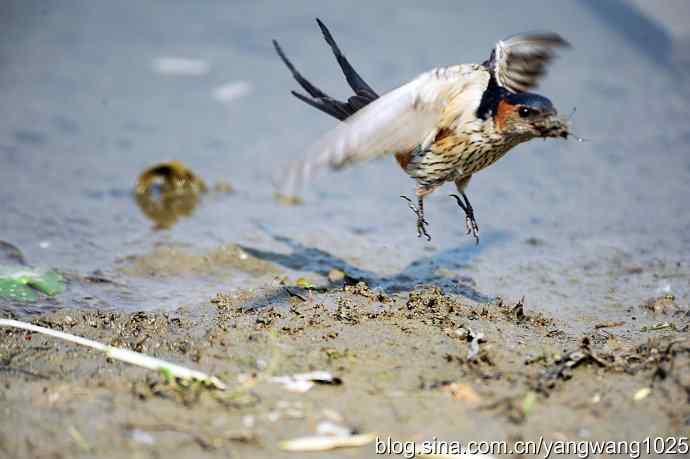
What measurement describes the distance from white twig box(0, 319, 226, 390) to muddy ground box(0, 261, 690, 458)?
5 cm

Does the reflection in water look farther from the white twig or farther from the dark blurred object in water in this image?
the white twig

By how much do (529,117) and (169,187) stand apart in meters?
3.38

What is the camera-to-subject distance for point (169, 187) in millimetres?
6656

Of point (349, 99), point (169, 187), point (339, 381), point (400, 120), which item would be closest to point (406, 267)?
point (349, 99)

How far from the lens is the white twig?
3.24 meters

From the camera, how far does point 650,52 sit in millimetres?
8781

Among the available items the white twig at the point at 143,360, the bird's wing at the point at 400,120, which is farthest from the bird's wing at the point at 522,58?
the white twig at the point at 143,360

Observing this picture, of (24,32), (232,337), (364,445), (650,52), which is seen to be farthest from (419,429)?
(24,32)

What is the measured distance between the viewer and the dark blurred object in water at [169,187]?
6.49m

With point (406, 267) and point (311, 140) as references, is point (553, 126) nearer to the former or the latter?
point (406, 267)

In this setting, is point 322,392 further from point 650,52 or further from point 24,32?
point 24,32

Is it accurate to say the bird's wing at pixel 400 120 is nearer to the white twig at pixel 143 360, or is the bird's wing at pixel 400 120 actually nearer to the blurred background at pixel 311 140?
the blurred background at pixel 311 140

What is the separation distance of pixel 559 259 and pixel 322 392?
2817mm

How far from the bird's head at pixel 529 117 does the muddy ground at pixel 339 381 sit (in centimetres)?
91
